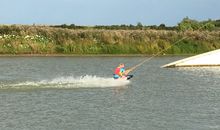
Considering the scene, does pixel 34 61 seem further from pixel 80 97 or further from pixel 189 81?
pixel 80 97

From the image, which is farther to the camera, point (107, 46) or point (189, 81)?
point (107, 46)

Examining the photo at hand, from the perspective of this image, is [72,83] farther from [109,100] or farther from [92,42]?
[92,42]

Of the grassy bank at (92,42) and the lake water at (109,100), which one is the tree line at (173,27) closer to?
the grassy bank at (92,42)

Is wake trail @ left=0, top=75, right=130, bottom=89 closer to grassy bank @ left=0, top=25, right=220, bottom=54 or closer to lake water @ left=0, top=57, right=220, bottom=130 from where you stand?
lake water @ left=0, top=57, right=220, bottom=130

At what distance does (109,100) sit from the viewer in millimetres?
25031

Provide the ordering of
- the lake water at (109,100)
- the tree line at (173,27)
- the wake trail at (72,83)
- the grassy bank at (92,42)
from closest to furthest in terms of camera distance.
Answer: the lake water at (109,100) → the wake trail at (72,83) → the grassy bank at (92,42) → the tree line at (173,27)

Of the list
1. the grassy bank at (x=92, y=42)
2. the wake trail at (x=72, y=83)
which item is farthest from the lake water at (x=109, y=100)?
the grassy bank at (x=92, y=42)

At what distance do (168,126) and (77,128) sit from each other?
291 centimetres

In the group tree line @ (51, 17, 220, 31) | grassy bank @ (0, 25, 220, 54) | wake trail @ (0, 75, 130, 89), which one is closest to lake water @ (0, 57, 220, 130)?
wake trail @ (0, 75, 130, 89)

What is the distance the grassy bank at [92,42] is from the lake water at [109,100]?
45.8ft

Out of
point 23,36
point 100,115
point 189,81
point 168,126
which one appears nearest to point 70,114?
point 100,115

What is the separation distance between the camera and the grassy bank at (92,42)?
5475 cm

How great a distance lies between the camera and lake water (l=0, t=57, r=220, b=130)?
1964 cm

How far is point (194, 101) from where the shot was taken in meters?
25.2
